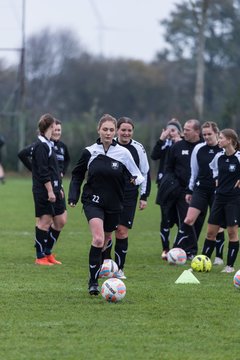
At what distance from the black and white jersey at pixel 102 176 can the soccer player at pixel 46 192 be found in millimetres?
2068

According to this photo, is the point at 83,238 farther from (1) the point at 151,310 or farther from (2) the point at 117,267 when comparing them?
(1) the point at 151,310

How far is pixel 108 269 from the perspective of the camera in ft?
32.4

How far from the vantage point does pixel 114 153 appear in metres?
8.92

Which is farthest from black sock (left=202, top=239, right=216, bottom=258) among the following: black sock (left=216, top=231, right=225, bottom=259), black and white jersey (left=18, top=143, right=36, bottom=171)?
black and white jersey (left=18, top=143, right=36, bottom=171)

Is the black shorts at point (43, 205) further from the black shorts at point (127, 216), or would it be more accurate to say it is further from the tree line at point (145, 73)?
the tree line at point (145, 73)

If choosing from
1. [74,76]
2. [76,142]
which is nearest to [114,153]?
Result: [76,142]

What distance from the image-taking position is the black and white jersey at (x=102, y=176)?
348 inches

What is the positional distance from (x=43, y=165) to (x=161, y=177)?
283 cm

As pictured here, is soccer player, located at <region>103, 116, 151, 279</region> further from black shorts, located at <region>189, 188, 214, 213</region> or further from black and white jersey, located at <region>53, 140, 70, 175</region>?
black and white jersey, located at <region>53, 140, 70, 175</region>

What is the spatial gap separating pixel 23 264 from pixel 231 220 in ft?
8.99

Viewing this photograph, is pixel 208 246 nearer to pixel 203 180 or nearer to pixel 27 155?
pixel 203 180

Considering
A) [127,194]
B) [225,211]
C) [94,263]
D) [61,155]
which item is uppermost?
[61,155]

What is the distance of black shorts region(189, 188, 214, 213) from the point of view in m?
11.9

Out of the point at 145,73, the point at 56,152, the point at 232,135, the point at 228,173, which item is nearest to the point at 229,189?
the point at 228,173
